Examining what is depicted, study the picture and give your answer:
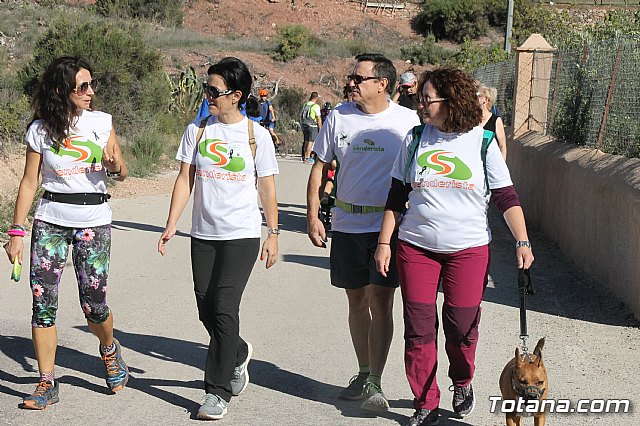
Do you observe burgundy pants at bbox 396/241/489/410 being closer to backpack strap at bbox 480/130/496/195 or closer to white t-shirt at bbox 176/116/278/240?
backpack strap at bbox 480/130/496/195

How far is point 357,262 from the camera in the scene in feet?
20.1

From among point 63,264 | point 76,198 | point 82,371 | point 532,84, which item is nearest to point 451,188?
point 76,198

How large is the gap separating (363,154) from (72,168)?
5.69 feet

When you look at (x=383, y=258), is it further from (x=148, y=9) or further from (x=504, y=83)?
(x=148, y=9)

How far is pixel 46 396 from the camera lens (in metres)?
6.00

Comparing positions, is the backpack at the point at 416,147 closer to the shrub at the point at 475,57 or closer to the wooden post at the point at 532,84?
the wooden post at the point at 532,84

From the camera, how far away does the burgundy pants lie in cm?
555

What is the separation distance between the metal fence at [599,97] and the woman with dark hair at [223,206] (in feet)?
16.4

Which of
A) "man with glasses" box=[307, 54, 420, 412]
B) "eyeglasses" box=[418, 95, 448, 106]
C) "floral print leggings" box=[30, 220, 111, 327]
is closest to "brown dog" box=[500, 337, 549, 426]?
"man with glasses" box=[307, 54, 420, 412]

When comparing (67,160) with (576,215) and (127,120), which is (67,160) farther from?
(127,120)

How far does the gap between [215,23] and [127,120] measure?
51183mm

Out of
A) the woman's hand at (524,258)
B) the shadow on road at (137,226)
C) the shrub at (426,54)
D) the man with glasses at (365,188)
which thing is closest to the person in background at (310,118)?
the shadow on road at (137,226)

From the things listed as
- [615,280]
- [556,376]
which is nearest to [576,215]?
[615,280]

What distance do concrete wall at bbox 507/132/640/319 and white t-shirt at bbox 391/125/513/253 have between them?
10.7 ft
